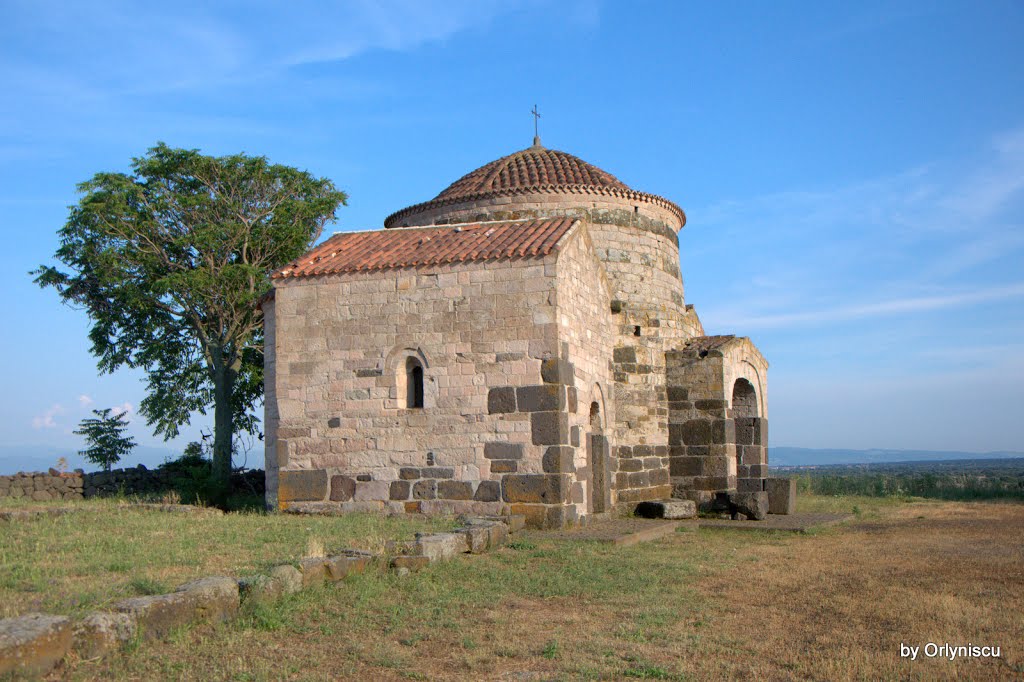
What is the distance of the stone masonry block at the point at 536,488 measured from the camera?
12.8m

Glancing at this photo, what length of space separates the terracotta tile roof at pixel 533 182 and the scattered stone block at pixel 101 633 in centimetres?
1246

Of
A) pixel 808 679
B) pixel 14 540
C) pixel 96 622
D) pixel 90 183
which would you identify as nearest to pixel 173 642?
pixel 96 622

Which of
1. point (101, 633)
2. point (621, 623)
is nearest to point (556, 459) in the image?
point (621, 623)

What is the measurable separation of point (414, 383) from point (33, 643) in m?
8.94

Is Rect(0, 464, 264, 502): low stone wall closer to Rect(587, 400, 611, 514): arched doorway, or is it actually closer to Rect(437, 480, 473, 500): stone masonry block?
Rect(587, 400, 611, 514): arched doorway

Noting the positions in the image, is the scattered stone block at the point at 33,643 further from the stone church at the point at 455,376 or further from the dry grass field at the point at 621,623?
the stone church at the point at 455,376

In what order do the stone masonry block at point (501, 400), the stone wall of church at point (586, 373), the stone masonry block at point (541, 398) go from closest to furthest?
the stone masonry block at point (541, 398), the stone masonry block at point (501, 400), the stone wall of church at point (586, 373)

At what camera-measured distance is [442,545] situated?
31.8 feet

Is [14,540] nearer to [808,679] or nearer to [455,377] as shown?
[455,377]

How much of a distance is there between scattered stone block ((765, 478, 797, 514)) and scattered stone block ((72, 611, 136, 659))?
13816 mm

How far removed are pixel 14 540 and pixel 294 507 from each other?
15.0ft

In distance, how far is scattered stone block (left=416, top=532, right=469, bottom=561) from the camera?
30.7 feet

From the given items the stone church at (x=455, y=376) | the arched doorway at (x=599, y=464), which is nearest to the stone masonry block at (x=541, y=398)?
the stone church at (x=455, y=376)

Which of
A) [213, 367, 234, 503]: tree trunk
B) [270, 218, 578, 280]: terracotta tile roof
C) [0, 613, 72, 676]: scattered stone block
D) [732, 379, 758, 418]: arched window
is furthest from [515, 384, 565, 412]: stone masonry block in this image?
[213, 367, 234, 503]: tree trunk
